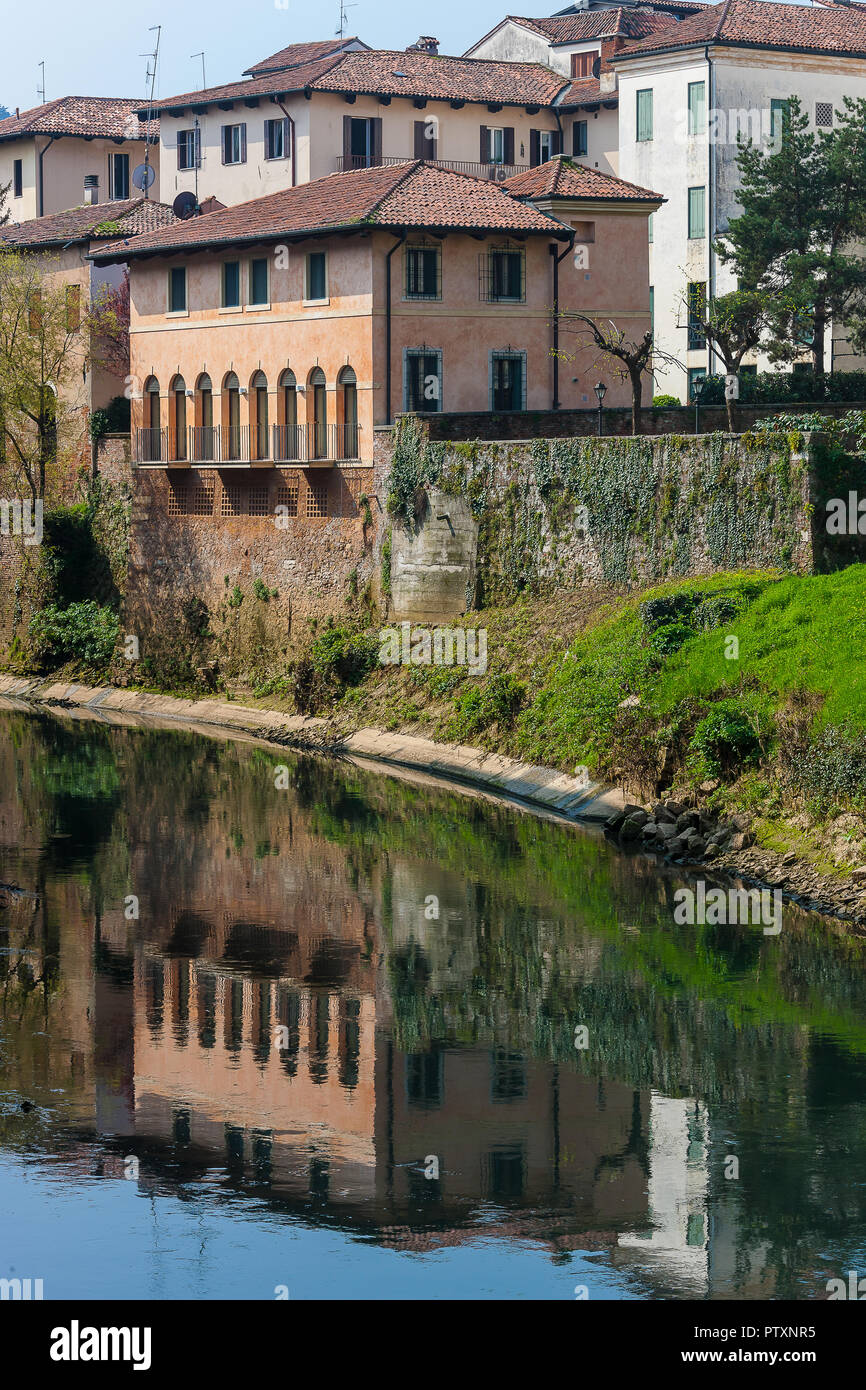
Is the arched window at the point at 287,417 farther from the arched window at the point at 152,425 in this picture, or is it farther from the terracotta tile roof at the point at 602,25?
the terracotta tile roof at the point at 602,25

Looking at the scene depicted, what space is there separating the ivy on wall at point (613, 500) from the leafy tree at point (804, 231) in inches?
748

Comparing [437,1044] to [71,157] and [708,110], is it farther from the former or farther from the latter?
[71,157]

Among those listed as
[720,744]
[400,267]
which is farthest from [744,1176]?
[400,267]

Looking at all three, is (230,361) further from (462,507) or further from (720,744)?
(720,744)

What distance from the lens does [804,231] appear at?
62.8m

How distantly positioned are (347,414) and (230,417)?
4851 mm

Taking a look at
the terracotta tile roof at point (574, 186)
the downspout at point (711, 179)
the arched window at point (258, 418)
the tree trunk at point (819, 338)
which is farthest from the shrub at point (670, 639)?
the downspout at point (711, 179)

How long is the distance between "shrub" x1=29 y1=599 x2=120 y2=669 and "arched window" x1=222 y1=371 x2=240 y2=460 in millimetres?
6683

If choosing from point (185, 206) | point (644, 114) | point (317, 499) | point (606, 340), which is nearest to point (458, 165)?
point (644, 114)

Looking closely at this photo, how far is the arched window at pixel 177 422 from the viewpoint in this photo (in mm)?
54969

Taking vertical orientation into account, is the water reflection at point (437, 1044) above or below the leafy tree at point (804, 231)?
below

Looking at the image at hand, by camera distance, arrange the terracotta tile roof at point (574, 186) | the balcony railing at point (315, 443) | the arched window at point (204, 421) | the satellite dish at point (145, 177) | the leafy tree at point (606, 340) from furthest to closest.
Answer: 1. the satellite dish at point (145, 177)
2. the arched window at point (204, 421)
3. the terracotta tile roof at point (574, 186)
4. the leafy tree at point (606, 340)
5. the balcony railing at point (315, 443)

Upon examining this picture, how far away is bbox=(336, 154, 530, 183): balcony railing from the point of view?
6969cm
